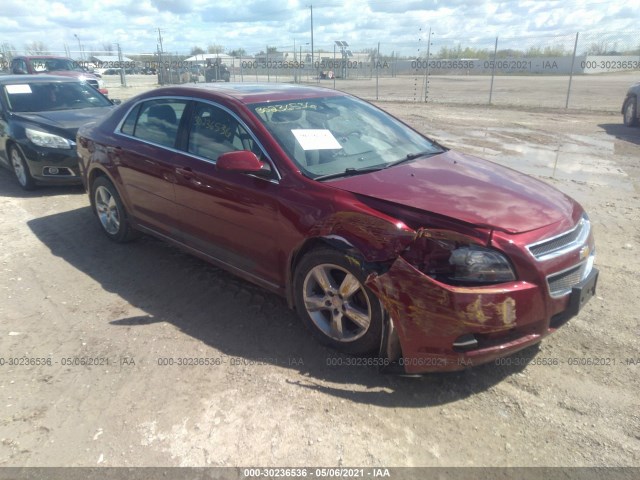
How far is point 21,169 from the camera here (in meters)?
7.38

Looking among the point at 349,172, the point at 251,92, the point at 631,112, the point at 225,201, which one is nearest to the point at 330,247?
the point at 349,172

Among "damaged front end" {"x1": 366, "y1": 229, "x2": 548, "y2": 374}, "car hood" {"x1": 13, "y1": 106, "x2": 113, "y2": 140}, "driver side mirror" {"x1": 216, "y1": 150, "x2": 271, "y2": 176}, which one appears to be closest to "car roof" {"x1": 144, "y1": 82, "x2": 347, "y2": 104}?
"driver side mirror" {"x1": 216, "y1": 150, "x2": 271, "y2": 176}

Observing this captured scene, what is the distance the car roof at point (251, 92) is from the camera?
3988mm

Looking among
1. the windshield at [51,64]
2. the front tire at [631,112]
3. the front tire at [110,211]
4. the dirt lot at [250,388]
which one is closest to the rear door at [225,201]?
the dirt lot at [250,388]

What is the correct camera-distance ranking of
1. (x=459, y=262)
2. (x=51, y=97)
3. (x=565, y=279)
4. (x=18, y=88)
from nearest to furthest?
(x=459, y=262), (x=565, y=279), (x=18, y=88), (x=51, y=97)

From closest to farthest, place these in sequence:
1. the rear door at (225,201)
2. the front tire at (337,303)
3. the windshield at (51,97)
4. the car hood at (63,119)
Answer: the front tire at (337,303)
the rear door at (225,201)
the car hood at (63,119)
the windshield at (51,97)

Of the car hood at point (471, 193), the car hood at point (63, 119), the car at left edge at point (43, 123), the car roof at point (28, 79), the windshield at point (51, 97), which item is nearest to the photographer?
the car hood at point (471, 193)

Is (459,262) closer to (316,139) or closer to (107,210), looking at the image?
(316,139)

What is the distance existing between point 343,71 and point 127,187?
39182 mm

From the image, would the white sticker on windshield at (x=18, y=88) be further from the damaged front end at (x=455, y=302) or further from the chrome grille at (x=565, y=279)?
the chrome grille at (x=565, y=279)

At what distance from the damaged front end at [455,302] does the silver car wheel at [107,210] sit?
3536 mm

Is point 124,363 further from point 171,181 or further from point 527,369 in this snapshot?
point 527,369

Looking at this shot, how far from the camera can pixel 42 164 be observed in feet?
22.9

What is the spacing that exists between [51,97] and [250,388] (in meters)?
7.30
